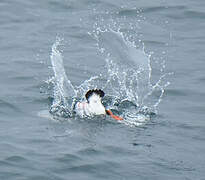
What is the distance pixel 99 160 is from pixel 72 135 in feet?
3.22

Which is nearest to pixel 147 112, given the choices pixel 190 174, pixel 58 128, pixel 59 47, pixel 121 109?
pixel 121 109

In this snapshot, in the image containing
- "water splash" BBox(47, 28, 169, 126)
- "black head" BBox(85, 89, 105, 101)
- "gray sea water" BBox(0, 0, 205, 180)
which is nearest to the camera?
"gray sea water" BBox(0, 0, 205, 180)

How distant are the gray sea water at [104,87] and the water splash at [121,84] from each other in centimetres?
2

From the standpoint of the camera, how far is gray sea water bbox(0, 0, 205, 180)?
11055 mm

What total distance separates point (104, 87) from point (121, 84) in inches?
12.7

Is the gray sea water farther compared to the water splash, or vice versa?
the water splash

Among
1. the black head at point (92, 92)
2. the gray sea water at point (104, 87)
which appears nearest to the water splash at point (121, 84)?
the gray sea water at point (104, 87)

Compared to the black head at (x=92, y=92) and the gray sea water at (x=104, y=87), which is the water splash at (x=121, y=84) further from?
the black head at (x=92, y=92)

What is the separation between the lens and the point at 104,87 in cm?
1458

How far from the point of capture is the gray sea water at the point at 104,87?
11055mm

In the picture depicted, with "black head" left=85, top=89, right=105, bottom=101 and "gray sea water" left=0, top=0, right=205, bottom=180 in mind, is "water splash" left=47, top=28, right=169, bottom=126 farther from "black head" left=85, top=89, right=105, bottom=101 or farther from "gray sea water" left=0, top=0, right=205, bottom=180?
"black head" left=85, top=89, right=105, bottom=101

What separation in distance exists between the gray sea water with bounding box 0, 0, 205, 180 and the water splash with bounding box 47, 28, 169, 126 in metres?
0.02

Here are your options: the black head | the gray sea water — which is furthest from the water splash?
the black head

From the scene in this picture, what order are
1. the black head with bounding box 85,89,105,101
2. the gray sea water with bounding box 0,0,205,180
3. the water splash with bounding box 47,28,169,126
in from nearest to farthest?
the gray sea water with bounding box 0,0,205,180, the black head with bounding box 85,89,105,101, the water splash with bounding box 47,28,169,126
